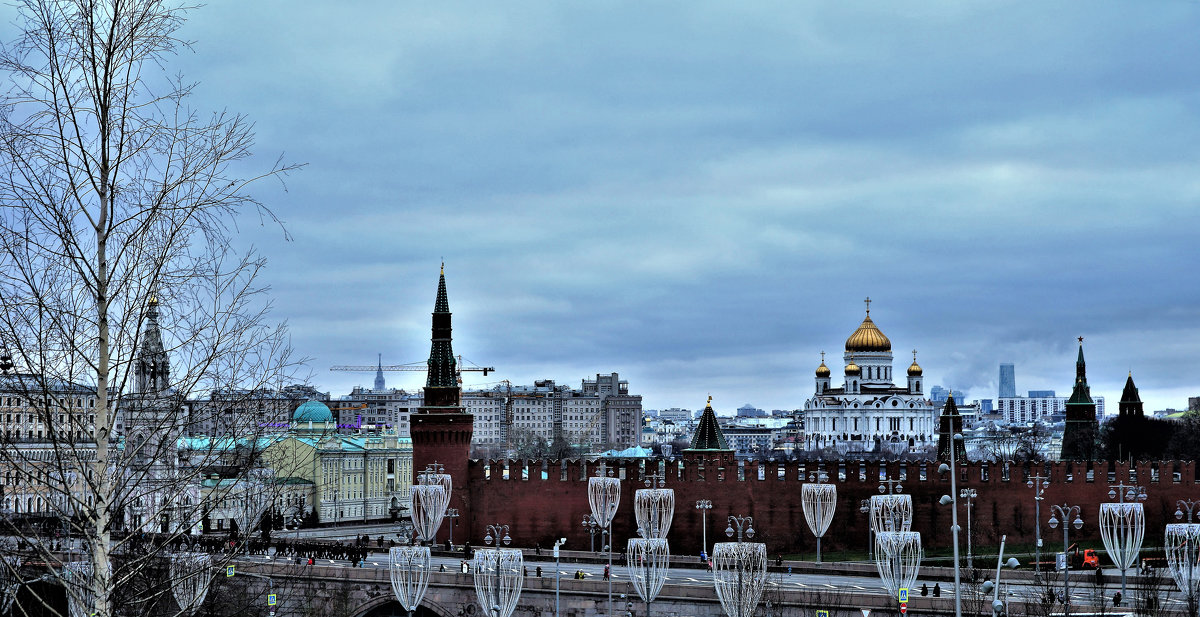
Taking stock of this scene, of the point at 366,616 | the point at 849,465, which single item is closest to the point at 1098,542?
the point at 849,465

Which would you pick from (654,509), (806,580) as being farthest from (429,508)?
(806,580)

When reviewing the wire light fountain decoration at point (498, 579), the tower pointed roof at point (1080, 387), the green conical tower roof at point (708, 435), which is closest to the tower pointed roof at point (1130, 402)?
the tower pointed roof at point (1080, 387)

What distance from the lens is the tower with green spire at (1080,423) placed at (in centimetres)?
14188

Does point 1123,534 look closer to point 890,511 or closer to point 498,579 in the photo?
point 890,511

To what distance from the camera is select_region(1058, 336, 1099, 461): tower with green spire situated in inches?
5586

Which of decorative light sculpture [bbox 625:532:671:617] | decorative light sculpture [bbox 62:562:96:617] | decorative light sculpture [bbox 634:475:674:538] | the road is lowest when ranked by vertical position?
the road

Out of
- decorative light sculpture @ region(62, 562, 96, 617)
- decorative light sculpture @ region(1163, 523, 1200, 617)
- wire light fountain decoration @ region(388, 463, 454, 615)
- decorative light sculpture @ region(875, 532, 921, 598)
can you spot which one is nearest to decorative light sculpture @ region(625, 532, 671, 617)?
decorative light sculpture @ region(875, 532, 921, 598)

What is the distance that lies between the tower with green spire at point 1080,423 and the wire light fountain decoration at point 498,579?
318ft

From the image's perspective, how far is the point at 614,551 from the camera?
7025 centimetres

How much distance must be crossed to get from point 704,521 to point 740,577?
1981 centimetres

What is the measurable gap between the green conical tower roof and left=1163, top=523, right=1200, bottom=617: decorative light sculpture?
33.2 m

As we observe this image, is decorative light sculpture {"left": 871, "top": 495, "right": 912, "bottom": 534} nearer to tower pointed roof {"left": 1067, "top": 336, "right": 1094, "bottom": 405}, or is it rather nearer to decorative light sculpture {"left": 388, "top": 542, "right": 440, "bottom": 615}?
decorative light sculpture {"left": 388, "top": 542, "right": 440, "bottom": 615}

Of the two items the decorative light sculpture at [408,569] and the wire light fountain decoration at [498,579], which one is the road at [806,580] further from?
the decorative light sculpture at [408,569]

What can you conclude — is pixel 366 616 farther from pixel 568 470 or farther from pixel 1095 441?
pixel 1095 441
